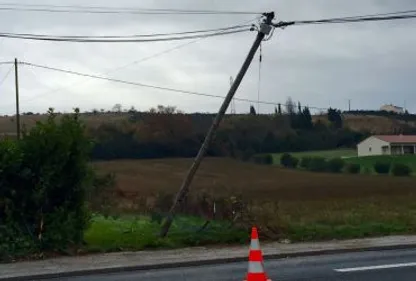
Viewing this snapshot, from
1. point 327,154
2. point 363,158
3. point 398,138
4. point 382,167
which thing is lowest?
point 382,167

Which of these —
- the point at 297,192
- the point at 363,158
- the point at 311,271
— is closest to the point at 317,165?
the point at 363,158

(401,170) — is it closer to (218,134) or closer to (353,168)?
(353,168)

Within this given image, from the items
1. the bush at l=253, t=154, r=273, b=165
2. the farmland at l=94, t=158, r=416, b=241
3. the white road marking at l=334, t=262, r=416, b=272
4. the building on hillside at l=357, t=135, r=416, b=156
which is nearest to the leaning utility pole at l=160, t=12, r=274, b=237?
the farmland at l=94, t=158, r=416, b=241

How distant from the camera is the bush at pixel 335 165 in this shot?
41.4 m

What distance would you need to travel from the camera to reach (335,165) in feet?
136

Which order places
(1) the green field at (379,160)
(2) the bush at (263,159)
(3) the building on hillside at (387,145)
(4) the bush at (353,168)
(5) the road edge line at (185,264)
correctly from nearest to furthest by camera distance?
(5) the road edge line at (185,264), (2) the bush at (263,159), (4) the bush at (353,168), (1) the green field at (379,160), (3) the building on hillside at (387,145)

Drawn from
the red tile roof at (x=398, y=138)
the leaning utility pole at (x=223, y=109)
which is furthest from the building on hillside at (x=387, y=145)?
the leaning utility pole at (x=223, y=109)

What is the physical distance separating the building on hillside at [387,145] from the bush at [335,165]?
3081mm

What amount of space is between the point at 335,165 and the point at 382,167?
3.89 meters

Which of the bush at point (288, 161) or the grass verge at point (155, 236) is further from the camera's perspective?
the bush at point (288, 161)

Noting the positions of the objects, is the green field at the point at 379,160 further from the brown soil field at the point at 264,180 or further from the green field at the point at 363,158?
the brown soil field at the point at 264,180

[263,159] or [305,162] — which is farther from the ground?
[263,159]

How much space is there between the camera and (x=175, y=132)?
3244 cm

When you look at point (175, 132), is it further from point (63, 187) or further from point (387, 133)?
point (387, 133)
